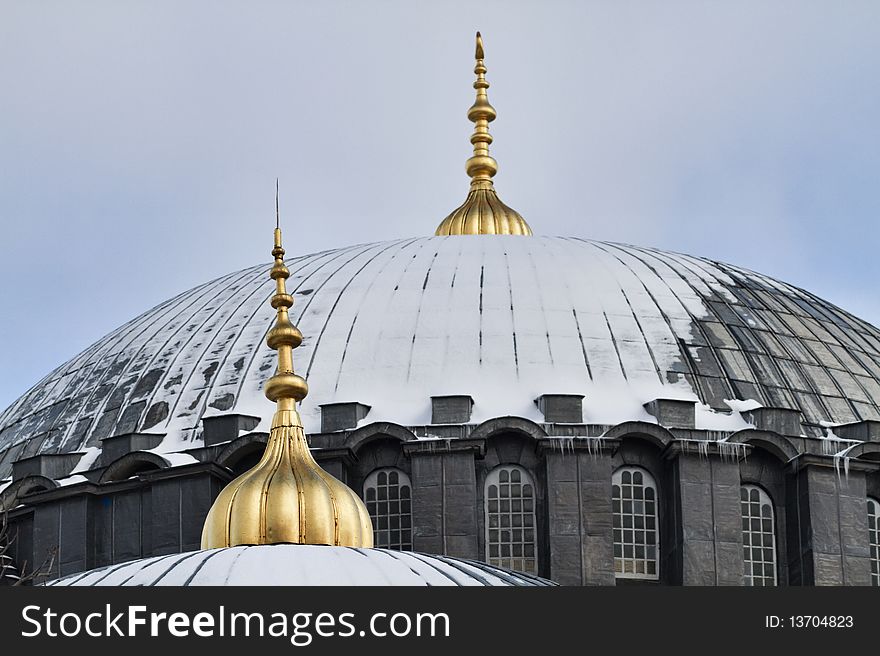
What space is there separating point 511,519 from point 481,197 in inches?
849

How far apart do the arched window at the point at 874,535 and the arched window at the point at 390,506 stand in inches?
381

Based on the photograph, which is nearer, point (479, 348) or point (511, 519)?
point (511, 519)

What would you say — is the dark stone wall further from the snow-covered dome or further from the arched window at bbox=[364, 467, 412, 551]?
the snow-covered dome

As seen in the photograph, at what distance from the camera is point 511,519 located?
55.9m

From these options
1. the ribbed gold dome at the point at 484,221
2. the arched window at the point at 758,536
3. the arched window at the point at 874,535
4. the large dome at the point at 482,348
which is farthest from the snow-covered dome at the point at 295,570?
the ribbed gold dome at the point at 484,221

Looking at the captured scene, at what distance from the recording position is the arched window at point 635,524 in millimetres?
55938

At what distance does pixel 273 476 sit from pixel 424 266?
50.6 feet

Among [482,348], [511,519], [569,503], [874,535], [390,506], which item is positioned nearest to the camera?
[569,503]

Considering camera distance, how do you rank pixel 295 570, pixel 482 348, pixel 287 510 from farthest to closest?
pixel 482 348 < pixel 287 510 < pixel 295 570

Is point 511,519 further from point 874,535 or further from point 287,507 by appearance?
point 287,507

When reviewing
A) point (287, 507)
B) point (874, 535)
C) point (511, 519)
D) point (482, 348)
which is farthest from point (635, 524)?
point (287, 507)

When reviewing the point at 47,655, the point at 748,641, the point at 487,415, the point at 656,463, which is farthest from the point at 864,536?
the point at 47,655

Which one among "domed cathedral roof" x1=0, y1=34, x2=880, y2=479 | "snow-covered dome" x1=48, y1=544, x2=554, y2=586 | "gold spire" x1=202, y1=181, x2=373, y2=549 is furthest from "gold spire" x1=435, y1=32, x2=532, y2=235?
"snow-covered dome" x1=48, y1=544, x2=554, y2=586

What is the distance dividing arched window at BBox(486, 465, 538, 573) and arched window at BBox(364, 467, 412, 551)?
5.39 feet
